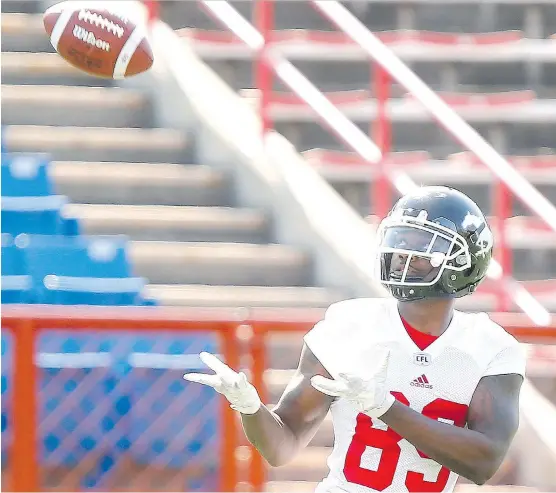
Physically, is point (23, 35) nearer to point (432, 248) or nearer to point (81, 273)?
point (81, 273)

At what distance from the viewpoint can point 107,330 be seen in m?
4.42

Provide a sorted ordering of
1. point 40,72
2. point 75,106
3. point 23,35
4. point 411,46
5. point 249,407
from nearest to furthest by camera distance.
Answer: point 249,407 < point 75,106 < point 40,72 < point 23,35 < point 411,46

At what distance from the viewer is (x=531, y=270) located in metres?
7.30

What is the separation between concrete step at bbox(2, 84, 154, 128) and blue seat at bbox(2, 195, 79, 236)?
114cm

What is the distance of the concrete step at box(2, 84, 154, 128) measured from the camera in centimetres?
682

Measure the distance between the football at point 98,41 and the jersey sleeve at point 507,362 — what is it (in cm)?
195

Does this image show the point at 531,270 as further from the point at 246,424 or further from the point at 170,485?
the point at 246,424

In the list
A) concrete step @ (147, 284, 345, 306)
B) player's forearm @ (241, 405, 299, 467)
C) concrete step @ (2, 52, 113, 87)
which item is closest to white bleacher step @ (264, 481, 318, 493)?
concrete step @ (147, 284, 345, 306)

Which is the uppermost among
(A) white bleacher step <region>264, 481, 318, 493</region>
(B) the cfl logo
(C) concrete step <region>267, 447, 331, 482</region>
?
(B) the cfl logo

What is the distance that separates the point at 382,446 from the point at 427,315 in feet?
0.92

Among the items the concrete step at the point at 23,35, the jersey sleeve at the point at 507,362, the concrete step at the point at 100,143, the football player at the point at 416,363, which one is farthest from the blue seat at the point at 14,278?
the jersey sleeve at the point at 507,362

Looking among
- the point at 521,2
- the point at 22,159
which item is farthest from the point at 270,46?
the point at 521,2

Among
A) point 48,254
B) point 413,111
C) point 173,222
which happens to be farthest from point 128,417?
point 413,111

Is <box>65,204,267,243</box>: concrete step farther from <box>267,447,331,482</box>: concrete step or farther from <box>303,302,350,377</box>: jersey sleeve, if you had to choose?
<box>303,302,350,377</box>: jersey sleeve
